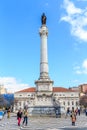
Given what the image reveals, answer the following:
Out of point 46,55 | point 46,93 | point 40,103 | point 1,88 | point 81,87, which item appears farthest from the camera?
point 81,87

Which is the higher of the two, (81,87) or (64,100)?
(81,87)

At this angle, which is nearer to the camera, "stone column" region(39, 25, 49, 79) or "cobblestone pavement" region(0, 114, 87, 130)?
"cobblestone pavement" region(0, 114, 87, 130)

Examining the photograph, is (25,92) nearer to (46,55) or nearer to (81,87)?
(46,55)

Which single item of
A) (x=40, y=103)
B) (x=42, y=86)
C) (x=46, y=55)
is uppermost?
(x=46, y=55)

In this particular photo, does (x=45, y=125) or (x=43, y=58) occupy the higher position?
(x=43, y=58)

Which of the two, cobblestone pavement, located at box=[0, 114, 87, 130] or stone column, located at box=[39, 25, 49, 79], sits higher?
stone column, located at box=[39, 25, 49, 79]

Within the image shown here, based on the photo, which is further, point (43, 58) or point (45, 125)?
point (43, 58)

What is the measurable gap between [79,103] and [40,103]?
56.4m

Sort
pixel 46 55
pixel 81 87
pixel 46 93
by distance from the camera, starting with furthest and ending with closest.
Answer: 1. pixel 81 87
2. pixel 46 93
3. pixel 46 55

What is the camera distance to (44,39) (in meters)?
80.2

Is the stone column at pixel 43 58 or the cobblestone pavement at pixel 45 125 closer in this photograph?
the cobblestone pavement at pixel 45 125

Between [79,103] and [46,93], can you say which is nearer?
[46,93]

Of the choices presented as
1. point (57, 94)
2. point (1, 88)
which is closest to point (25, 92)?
point (57, 94)

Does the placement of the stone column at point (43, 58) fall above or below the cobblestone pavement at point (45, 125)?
above
